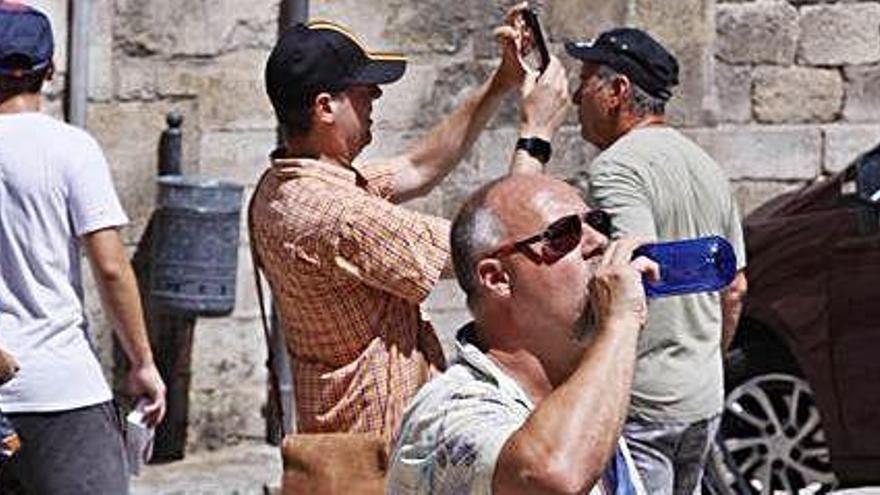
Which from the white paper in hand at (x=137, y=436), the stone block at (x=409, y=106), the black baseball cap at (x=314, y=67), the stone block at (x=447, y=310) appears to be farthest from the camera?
the stone block at (x=409, y=106)

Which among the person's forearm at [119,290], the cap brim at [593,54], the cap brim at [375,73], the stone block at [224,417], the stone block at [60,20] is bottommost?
the stone block at [224,417]

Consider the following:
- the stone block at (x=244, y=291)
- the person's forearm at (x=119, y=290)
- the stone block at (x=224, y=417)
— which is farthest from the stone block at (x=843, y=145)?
the person's forearm at (x=119, y=290)

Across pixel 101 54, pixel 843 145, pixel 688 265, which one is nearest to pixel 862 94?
pixel 843 145

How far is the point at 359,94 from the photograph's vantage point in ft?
16.8

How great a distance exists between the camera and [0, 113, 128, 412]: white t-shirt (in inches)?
221

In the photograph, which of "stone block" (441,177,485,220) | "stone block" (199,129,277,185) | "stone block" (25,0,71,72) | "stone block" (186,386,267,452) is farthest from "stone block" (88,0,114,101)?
"stone block" (441,177,485,220)

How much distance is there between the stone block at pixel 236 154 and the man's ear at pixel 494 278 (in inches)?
243

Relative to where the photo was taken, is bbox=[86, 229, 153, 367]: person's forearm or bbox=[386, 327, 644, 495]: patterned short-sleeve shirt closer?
bbox=[386, 327, 644, 495]: patterned short-sleeve shirt

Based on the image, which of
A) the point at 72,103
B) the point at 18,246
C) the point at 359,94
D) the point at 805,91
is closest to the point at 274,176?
the point at 359,94

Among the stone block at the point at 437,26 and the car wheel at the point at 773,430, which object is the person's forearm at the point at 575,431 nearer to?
the car wheel at the point at 773,430

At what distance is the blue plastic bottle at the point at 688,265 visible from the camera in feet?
12.2

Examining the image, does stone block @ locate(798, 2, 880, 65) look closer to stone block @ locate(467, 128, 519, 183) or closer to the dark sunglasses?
stone block @ locate(467, 128, 519, 183)

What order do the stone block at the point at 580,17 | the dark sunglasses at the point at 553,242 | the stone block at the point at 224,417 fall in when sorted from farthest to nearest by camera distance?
the stone block at the point at 580,17, the stone block at the point at 224,417, the dark sunglasses at the point at 553,242

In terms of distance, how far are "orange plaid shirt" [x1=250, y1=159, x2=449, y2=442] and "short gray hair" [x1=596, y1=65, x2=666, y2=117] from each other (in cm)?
144
